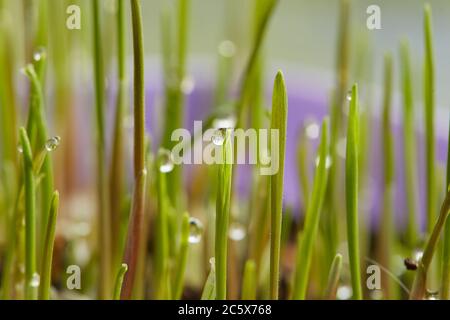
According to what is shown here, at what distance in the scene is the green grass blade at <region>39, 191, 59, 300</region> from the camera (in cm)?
22

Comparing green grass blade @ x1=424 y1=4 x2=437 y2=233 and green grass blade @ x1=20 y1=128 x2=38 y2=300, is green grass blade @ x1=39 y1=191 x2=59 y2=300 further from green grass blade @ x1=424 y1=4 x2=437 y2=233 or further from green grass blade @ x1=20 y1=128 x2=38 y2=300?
green grass blade @ x1=424 y1=4 x2=437 y2=233

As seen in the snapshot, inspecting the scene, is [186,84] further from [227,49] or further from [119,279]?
[119,279]

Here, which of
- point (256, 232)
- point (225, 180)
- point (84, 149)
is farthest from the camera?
point (84, 149)

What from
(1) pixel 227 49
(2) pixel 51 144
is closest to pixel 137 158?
(2) pixel 51 144

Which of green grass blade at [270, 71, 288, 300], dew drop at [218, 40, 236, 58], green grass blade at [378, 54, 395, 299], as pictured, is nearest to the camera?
green grass blade at [270, 71, 288, 300]

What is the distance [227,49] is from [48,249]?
0.27 meters

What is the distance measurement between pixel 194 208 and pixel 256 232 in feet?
0.40

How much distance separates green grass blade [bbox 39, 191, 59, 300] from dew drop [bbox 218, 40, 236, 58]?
0.81 ft

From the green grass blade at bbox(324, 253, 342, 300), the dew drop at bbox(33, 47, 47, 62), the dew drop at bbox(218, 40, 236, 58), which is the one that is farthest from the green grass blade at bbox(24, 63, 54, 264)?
the dew drop at bbox(218, 40, 236, 58)
